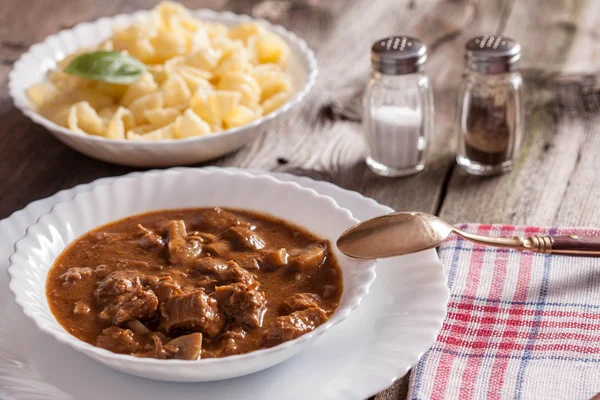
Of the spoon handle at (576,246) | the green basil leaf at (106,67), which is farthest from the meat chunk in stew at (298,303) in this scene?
the green basil leaf at (106,67)

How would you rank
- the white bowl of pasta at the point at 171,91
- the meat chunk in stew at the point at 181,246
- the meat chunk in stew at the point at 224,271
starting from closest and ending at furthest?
the meat chunk in stew at the point at 224,271
the meat chunk in stew at the point at 181,246
the white bowl of pasta at the point at 171,91

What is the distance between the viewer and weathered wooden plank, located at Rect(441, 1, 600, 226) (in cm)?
332

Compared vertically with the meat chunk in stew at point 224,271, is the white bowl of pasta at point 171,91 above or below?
below

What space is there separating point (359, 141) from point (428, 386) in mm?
1840

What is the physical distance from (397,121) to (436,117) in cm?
67

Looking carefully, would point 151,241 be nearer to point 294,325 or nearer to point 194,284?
point 194,284

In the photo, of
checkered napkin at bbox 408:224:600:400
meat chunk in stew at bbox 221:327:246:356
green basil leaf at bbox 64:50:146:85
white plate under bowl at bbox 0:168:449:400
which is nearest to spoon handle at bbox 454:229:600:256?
checkered napkin at bbox 408:224:600:400

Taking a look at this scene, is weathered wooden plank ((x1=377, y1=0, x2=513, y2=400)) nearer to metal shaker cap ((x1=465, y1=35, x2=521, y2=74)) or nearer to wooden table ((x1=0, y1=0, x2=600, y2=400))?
wooden table ((x1=0, y1=0, x2=600, y2=400))

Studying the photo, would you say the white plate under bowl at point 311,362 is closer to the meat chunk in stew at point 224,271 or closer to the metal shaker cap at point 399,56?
the meat chunk in stew at point 224,271

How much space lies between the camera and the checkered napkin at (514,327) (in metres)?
2.24

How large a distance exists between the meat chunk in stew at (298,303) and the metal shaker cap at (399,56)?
131cm

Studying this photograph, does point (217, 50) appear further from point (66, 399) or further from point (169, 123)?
point (66, 399)

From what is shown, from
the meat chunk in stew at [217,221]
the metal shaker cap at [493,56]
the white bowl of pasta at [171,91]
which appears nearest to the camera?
the meat chunk in stew at [217,221]

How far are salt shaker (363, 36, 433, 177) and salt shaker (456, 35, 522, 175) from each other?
0.57 ft
